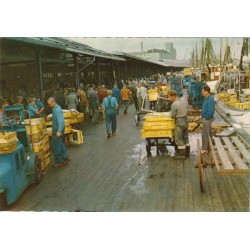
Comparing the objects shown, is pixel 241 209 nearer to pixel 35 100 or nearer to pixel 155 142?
pixel 155 142

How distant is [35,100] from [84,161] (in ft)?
5.21

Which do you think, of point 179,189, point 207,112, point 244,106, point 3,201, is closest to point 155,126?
point 207,112

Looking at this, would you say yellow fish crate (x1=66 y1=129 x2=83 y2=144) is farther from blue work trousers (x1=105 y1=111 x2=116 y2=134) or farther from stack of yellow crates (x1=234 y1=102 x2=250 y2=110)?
stack of yellow crates (x1=234 y1=102 x2=250 y2=110)

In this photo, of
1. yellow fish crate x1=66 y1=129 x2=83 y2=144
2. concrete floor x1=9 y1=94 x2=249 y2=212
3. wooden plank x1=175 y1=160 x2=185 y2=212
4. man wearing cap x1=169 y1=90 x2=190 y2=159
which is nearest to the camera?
wooden plank x1=175 y1=160 x2=185 y2=212

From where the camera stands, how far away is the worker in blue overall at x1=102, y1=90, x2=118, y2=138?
27.1 ft

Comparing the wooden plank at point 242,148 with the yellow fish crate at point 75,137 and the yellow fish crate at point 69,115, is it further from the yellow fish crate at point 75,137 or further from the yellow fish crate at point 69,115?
the yellow fish crate at point 69,115

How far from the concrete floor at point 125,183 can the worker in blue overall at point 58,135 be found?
0.17 meters

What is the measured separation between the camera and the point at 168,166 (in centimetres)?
771

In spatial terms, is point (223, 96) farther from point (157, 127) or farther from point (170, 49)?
point (170, 49)

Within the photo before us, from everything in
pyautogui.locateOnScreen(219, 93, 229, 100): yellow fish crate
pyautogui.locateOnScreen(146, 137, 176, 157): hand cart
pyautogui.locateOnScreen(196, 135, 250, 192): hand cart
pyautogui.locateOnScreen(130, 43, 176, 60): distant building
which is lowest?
pyautogui.locateOnScreen(146, 137, 176, 157): hand cart

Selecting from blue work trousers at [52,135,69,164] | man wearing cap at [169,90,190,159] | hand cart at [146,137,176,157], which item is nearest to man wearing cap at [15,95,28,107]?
blue work trousers at [52,135,69,164]

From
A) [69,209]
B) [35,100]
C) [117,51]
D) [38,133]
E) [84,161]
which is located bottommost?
[69,209]

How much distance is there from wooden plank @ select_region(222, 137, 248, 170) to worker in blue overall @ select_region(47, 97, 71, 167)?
310cm
